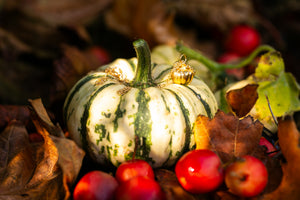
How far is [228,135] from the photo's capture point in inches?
50.2

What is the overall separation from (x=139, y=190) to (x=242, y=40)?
2.34 metres

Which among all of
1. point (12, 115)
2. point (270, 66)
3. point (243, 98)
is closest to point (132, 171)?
point (243, 98)

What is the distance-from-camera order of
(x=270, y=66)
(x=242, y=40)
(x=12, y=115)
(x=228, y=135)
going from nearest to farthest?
(x=228, y=135) → (x=12, y=115) → (x=270, y=66) → (x=242, y=40)

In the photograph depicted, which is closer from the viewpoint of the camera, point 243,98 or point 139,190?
point 139,190

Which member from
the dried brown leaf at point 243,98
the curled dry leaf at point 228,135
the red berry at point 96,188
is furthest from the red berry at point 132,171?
the dried brown leaf at point 243,98

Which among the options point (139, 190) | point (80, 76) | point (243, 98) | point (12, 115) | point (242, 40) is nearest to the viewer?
point (139, 190)

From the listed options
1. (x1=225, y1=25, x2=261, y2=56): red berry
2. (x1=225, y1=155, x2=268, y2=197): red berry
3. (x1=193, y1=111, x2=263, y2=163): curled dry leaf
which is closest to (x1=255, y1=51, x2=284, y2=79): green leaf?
(x1=193, y1=111, x2=263, y2=163): curled dry leaf

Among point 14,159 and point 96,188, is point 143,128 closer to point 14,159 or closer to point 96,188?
point 96,188

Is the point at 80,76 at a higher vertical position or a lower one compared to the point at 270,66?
lower

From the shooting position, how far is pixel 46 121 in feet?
3.87

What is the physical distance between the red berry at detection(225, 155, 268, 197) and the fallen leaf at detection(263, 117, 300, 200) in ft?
0.27

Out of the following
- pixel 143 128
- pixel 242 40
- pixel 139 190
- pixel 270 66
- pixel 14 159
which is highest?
pixel 242 40

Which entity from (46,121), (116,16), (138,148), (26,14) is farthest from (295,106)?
(26,14)

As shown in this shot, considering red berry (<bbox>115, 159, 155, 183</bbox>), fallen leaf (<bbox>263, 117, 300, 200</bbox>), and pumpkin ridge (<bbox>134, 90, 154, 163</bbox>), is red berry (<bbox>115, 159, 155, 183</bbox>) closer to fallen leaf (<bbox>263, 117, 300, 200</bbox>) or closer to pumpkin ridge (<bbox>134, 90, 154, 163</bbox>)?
pumpkin ridge (<bbox>134, 90, 154, 163</bbox>)
